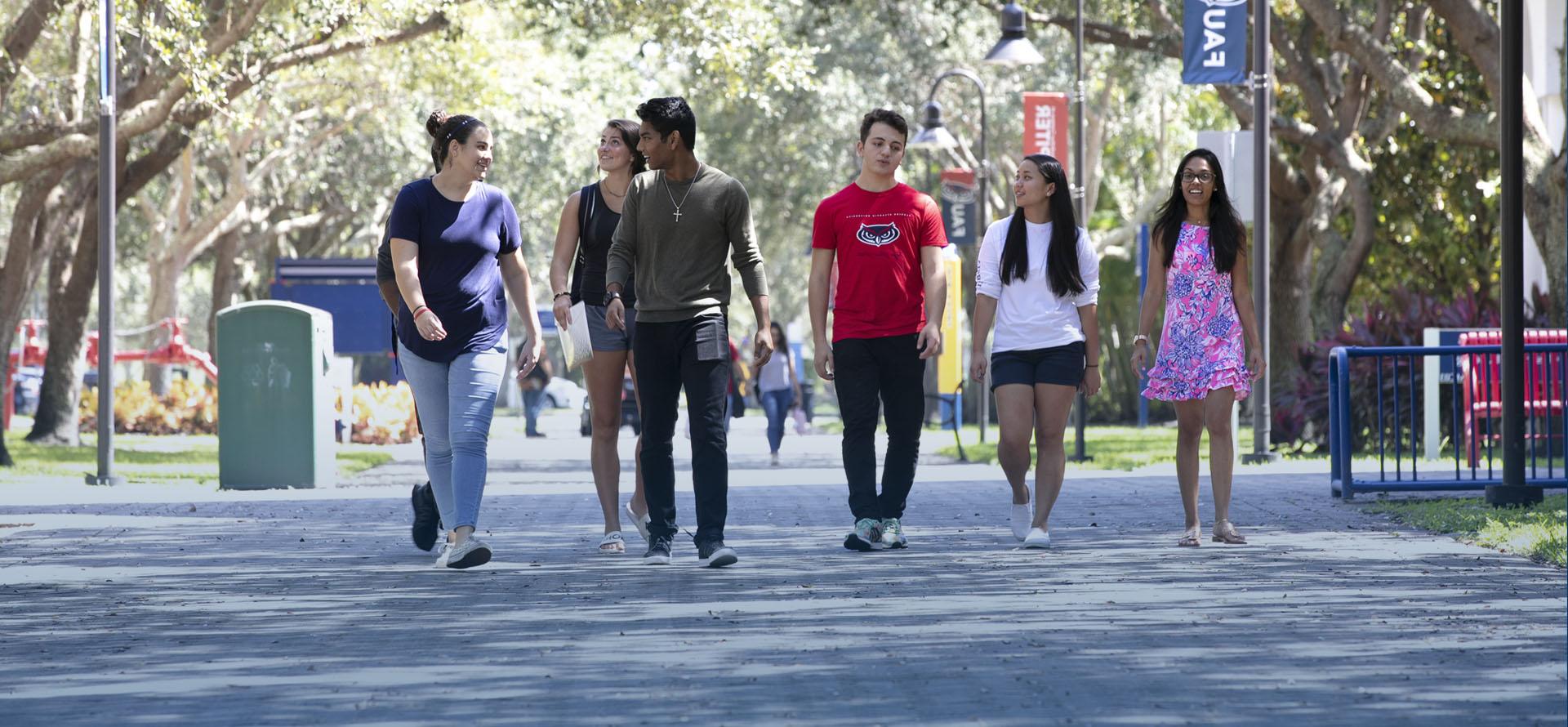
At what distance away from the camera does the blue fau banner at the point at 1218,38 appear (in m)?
17.5

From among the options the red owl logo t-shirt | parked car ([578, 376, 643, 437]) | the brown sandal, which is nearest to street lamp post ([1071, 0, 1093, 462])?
parked car ([578, 376, 643, 437])

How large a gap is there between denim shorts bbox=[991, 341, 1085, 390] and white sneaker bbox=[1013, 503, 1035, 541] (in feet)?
2.17

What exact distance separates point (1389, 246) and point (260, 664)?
26548 mm

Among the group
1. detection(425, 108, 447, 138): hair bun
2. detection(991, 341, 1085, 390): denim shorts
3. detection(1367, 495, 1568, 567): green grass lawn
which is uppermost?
detection(425, 108, 447, 138): hair bun

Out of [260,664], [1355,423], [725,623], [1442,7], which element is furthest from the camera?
[1355,423]

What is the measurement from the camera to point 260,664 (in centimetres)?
604

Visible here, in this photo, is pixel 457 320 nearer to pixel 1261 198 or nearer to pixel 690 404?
pixel 690 404

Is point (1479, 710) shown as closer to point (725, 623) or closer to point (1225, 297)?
point (725, 623)

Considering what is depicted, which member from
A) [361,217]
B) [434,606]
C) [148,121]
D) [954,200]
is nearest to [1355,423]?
[954,200]

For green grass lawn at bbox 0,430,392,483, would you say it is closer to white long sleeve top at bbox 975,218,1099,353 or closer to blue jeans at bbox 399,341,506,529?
blue jeans at bbox 399,341,506,529

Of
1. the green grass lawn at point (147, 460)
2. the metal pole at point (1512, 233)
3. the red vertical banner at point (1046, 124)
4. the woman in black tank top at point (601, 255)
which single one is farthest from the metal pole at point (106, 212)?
the metal pole at point (1512, 233)

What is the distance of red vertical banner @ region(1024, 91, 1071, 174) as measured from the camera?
22.3 meters

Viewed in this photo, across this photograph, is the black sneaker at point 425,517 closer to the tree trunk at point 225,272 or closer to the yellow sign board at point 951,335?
the yellow sign board at point 951,335

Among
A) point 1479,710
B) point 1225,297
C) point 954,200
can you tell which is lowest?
point 1479,710
